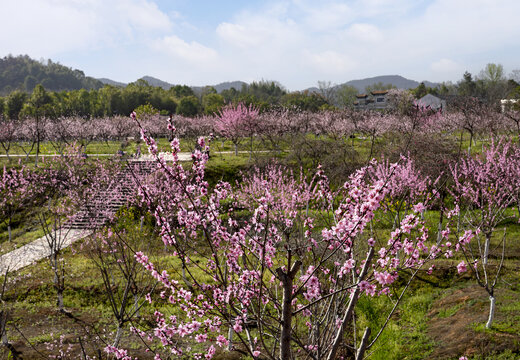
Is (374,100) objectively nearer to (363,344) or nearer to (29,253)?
(29,253)

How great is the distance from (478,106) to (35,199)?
47.0m

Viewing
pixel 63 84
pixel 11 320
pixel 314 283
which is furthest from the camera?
pixel 63 84

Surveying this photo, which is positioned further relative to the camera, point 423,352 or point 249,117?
point 249,117

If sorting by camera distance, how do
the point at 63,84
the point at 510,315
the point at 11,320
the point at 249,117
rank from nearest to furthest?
the point at 510,315, the point at 11,320, the point at 249,117, the point at 63,84

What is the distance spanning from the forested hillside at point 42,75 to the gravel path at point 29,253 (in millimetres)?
150124

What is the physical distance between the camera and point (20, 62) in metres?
167

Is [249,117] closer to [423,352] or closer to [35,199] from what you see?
[35,199]

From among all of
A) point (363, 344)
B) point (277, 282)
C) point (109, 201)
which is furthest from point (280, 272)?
point (109, 201)

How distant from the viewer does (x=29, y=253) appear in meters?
18.2

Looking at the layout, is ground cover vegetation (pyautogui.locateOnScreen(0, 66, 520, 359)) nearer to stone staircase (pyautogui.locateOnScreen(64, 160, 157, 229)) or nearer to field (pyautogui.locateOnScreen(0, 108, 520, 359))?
field (pyautogui.locateOnScreen(0, 108, 520, 359))

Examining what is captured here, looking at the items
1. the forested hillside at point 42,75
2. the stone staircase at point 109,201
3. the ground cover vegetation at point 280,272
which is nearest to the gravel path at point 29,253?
the stone staircase at point 109,201

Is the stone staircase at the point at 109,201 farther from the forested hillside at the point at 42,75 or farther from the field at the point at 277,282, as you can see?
the forested hillside at the point at 42,75

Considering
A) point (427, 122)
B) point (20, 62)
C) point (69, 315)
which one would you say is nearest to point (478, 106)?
point (427, 122)

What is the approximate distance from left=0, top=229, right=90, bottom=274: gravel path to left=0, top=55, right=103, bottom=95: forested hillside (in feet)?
493
